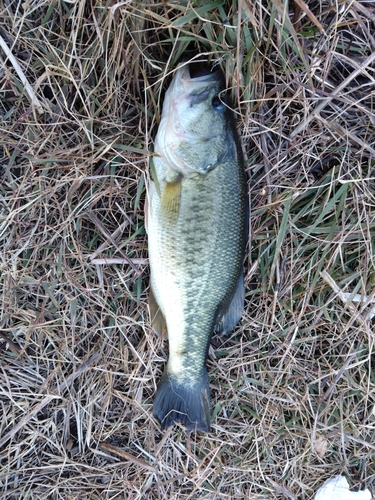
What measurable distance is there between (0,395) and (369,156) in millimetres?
2197

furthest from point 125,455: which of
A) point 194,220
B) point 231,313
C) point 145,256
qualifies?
point 194,220

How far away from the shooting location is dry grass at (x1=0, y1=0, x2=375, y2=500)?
1.72 metres

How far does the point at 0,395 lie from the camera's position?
1.95 m

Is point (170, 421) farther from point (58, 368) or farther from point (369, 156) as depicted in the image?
point (369, 156)

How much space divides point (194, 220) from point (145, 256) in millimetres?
408

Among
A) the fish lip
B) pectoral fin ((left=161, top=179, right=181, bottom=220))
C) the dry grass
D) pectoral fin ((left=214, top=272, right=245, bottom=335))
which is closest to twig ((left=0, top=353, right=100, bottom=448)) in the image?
the dry grass

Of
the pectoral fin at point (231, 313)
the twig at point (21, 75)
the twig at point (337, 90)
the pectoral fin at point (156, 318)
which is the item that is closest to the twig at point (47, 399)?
the pectoral fin at point (156, 318)

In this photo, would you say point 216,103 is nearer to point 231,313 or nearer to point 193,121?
point 193,121

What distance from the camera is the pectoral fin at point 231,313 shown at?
1858 mm

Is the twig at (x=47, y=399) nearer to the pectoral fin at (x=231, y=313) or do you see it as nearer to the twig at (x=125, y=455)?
the twig at (x=125, y=455)

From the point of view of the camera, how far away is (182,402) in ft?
6.10

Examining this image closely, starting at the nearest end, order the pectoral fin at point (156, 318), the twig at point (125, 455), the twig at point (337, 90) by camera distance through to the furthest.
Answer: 1. the twig at point (337, 90)
2. the pectoral fin at point (156, 318)
3. the twig at point (125, 455)

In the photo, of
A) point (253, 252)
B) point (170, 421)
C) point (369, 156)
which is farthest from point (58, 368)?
point (369, 156)

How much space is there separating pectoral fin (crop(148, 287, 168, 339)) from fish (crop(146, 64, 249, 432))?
0.04 metres
